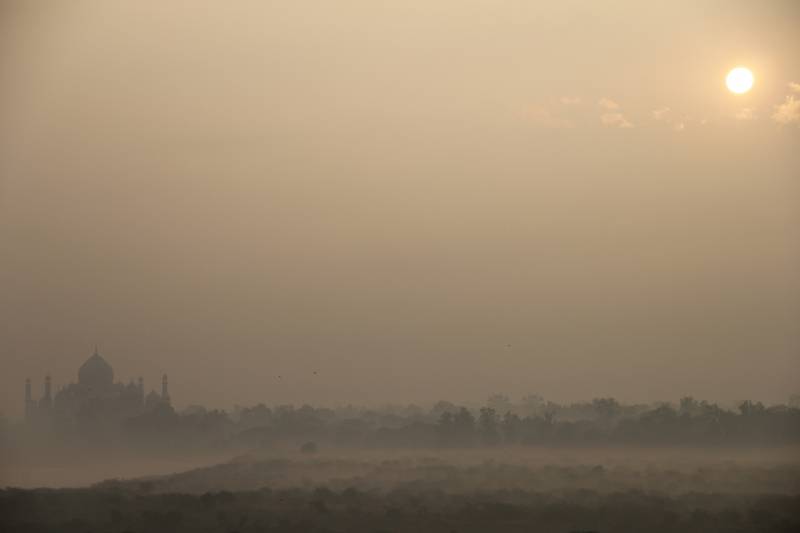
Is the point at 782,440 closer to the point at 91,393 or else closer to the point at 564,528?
the point at 564,528

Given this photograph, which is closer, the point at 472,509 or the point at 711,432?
the point at 472,509

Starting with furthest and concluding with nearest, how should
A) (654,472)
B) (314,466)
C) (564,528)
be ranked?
(314,466) < (654,472) < (564,528)

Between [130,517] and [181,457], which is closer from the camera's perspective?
[130,517]

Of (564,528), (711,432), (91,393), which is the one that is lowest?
(564,528)

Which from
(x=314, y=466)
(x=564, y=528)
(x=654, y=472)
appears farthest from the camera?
(x=314, y=466)

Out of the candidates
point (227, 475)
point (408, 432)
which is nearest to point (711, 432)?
point (408, 432)

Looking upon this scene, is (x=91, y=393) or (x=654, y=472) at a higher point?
(x=91, y=393)

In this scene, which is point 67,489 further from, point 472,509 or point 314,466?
point 472,509

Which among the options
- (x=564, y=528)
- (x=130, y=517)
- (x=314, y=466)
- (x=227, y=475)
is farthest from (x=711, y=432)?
(x=130, y=517)
